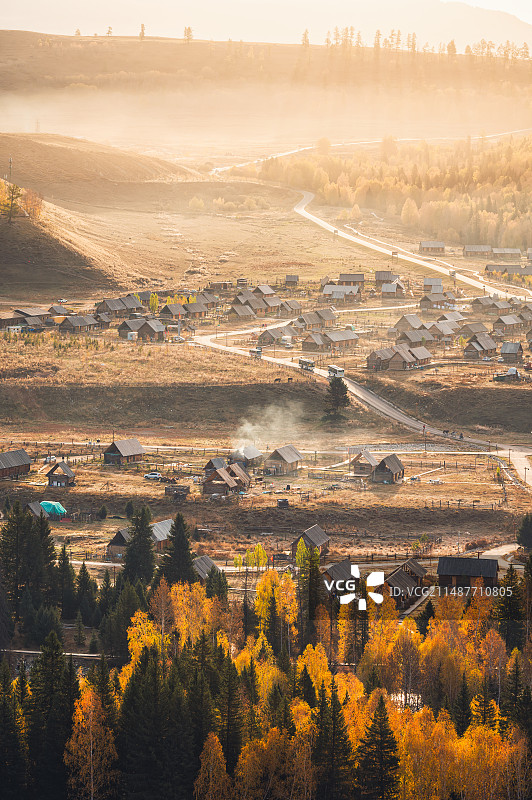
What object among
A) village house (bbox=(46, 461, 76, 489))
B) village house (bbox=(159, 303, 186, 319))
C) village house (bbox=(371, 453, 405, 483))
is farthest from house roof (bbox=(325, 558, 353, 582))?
village house (bbox=(159, 303, 186, 319))

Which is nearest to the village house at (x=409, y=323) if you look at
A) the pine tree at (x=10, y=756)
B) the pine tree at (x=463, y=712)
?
the pine tree at (x=463, y=712)

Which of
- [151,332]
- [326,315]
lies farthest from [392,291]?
[151,332]

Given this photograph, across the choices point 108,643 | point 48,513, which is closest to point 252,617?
point 108,643

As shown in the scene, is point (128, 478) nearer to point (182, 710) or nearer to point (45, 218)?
point (182, 710)

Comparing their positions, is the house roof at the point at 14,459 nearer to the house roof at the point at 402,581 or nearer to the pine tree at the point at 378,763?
the house roof at the point at 402,581

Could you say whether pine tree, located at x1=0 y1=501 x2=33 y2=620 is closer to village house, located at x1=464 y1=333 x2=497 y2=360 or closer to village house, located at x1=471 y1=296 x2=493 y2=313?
village house, located at x1=464 y1=333 x2=497 y2=360
